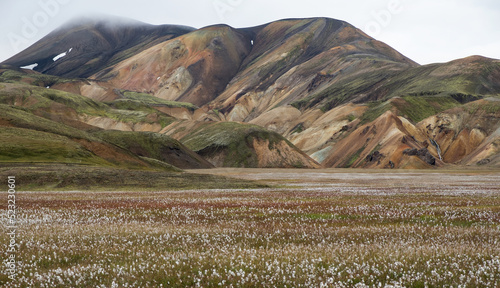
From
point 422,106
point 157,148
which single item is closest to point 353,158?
point 422,106

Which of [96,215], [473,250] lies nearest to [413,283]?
[473,250]

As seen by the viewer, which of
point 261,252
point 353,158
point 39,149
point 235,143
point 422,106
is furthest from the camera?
point 422,106

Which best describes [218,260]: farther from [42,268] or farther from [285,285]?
[42,268]

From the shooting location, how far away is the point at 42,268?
9727mm

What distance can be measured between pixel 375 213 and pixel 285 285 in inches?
492

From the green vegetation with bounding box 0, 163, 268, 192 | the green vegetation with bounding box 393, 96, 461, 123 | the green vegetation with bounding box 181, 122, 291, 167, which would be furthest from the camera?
the green vegetation with bounding box 393, 96, 461, 123

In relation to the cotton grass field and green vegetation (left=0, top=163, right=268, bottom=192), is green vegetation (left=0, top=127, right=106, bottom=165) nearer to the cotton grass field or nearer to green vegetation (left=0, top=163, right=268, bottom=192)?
green vegetation (left=0, top=163, right=268, bottom=192)

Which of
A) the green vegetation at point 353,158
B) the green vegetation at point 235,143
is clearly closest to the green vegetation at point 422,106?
the green vegetation at point 353,158

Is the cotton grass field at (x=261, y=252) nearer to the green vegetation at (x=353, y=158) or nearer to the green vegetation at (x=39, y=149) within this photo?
the green vegetation at (x=39, y=149)

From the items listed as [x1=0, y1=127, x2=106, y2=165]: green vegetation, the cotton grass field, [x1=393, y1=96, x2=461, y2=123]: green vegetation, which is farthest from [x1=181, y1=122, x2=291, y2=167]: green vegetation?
the cotton grass field

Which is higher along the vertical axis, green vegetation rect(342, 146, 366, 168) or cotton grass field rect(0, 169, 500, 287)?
cotton grass field rect(0, 169, 500, 287)

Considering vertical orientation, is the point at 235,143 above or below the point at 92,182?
above

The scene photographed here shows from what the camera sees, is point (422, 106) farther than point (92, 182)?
Yes

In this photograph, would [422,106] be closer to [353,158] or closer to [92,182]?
[353,158]
